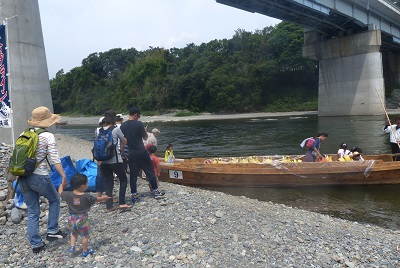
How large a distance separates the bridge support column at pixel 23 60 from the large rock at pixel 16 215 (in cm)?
771

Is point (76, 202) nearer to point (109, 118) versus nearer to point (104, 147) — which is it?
point (104, 147)

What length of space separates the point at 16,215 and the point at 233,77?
168ft

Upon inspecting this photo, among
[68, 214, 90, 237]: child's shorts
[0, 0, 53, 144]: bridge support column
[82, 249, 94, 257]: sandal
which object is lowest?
[82, 249, 94, 257]: sandal

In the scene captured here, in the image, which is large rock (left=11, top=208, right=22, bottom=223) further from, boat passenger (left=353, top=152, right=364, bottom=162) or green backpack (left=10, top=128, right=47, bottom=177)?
boat passenger (left=353, top=152, right=364, bottom=162)

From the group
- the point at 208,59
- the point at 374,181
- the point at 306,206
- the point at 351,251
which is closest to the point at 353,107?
the point at 208,59

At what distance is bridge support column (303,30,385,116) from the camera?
3669 centimetres

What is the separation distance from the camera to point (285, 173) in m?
10.2

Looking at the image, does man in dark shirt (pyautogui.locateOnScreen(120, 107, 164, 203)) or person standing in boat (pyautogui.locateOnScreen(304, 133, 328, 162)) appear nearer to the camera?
man in dark shirt (pyautogui.locateOnScreen(120, 107, 164, 203))

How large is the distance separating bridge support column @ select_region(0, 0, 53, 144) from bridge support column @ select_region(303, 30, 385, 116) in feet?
110

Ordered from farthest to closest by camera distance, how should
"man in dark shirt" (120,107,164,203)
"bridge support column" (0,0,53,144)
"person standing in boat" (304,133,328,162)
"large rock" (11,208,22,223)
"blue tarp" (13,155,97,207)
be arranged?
"bridge support column" (0,0,53,144) → "person standing in boat" (304,133,328,162) → "blue tarp" (13,155,97,207) → "man in dark shirt" (120,107,164,203) → "large rock" (11,208,22,223)

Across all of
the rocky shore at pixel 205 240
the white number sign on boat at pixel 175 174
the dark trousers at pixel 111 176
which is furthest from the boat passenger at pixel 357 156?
the dark trousers at pixel 111 176

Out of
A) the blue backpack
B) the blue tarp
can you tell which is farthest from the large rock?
the blue backpack

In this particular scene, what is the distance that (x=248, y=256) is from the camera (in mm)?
4453

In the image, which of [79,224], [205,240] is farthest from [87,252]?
[205,240]
